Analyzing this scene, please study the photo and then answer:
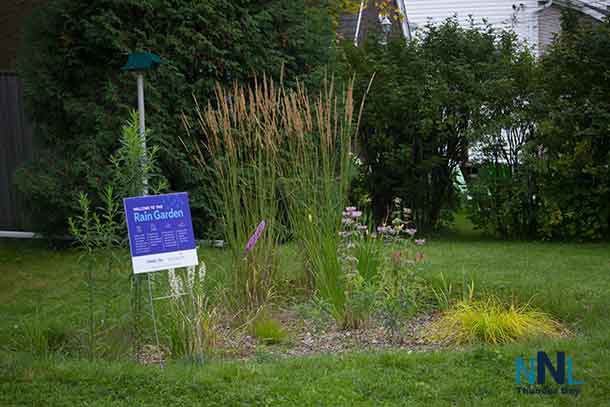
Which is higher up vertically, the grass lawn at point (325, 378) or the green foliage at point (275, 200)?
the green foliage at point (275, 200)

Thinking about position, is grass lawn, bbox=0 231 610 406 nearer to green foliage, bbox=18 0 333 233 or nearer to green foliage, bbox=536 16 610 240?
green foliage, bbox=18 0 333 233

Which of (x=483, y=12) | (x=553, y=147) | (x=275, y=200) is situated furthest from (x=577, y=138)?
(x=483, y=12)

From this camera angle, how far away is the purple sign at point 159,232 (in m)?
5.03

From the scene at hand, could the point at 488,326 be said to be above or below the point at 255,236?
below

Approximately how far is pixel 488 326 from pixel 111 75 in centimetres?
573

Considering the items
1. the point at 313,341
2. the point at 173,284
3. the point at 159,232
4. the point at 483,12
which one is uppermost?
the point at 483,12

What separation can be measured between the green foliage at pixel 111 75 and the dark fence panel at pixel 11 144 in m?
1.26

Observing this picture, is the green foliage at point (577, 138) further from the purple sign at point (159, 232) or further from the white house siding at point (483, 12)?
the white house siding at point (483, 12)

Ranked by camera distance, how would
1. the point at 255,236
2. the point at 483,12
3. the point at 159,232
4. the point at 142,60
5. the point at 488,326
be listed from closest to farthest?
the point at 159,232, the point at 488,326, the point at 255,236, the point at 142,60, the point at 483,12

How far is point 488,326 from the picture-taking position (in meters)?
5.74

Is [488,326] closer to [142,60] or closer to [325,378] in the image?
[325,378]

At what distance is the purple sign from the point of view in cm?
503

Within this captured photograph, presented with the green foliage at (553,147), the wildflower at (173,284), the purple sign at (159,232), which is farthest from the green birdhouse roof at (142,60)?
the green foliage at (553,147)

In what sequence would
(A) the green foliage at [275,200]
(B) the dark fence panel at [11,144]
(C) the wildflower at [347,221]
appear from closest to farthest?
(A) the green foliage at [275,200], (C) the wildflower at [347,221], (B) the dark fence panel at [11,144]
